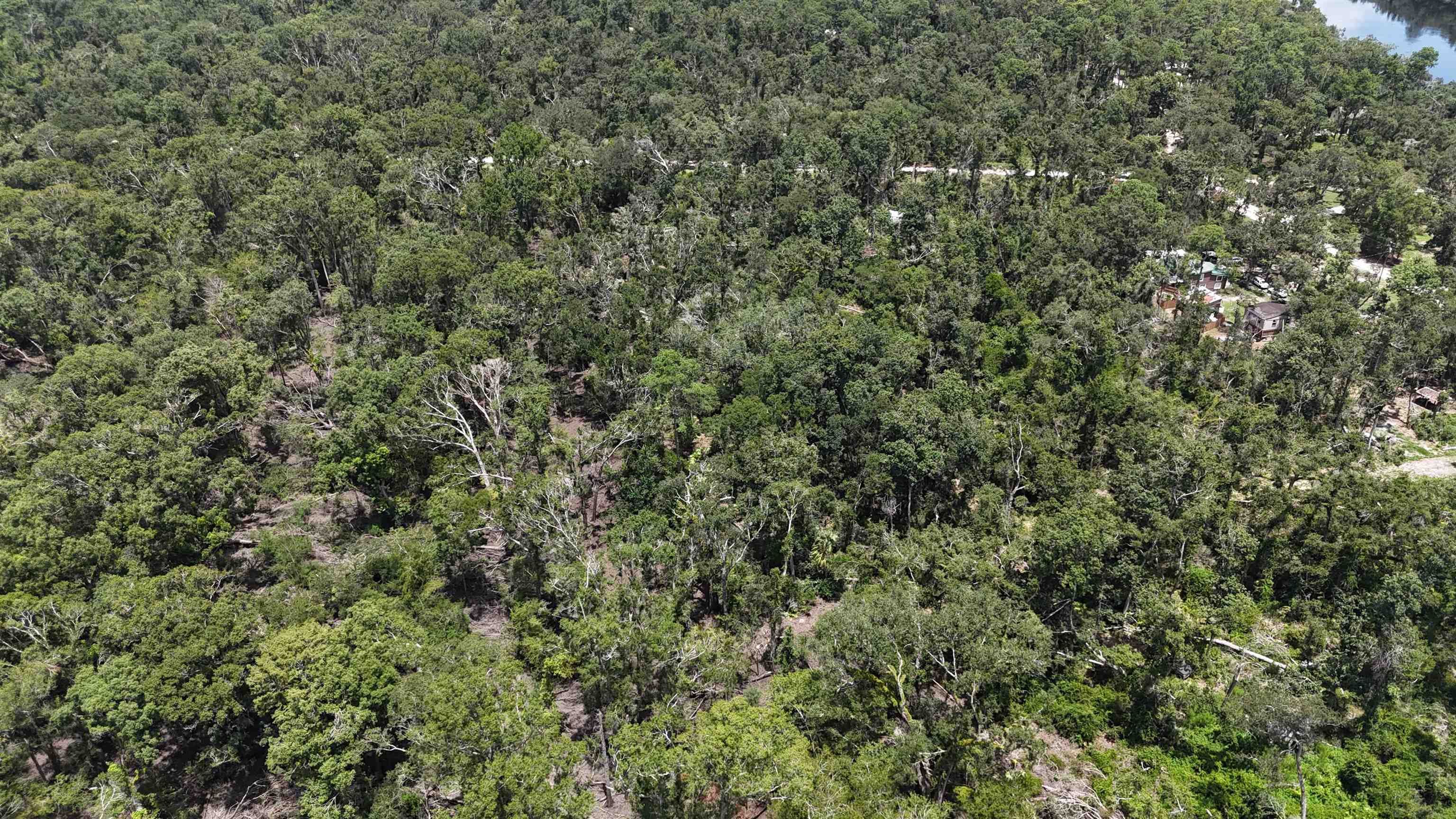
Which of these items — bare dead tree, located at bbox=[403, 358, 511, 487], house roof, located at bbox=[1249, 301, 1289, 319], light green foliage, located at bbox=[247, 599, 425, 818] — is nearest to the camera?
light green foliage, located at bbox=[247, 599, 425, 818]

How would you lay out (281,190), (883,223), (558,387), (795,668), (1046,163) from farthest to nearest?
1. (1046,163)
2. (883,223)
3. (281,190)
4. (558,387)
5. (795,668)

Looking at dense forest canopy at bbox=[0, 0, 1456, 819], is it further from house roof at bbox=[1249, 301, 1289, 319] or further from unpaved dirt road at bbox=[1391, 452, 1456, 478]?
house roof at bbox=[1249, 301, 1289, 319]

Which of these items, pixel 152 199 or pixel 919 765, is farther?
pixel 152 199

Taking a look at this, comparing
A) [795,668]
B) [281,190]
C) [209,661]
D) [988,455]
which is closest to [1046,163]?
[988,455]

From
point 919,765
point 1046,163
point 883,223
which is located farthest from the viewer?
point 1046,163

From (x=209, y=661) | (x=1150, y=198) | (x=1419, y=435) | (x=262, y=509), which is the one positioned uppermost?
(x=1150, y=198)

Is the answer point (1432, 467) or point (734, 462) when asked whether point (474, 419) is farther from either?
point (1432, 467)

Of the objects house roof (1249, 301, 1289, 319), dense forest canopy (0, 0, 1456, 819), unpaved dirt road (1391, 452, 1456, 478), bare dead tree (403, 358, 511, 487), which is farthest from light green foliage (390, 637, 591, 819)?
house roof (1249, 301, 1289, 319)

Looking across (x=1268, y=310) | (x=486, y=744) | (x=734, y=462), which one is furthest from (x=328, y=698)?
(x=1268, y=310)

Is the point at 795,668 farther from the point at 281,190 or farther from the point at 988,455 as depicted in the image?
the point at 281,190
